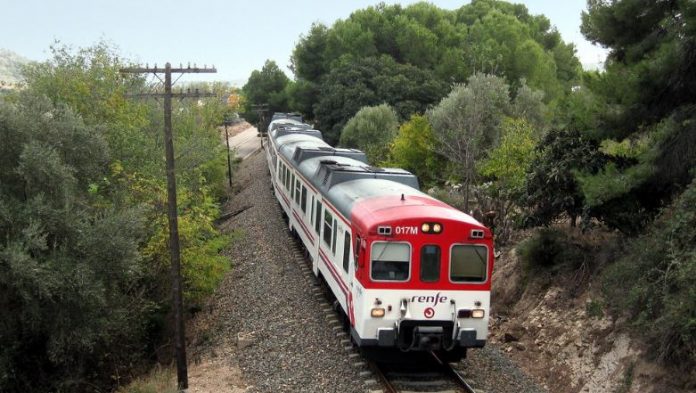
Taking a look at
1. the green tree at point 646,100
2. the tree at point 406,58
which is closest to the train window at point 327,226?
the green tree at point 646,100

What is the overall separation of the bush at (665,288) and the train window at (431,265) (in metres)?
3.19

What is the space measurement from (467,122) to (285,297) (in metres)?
11.7

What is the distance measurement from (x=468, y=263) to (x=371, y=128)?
1203 inches

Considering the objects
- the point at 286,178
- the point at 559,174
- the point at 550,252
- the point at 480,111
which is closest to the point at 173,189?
the point at 559,174

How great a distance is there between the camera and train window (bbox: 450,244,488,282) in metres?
11.2

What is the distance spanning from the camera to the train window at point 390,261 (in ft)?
36.1

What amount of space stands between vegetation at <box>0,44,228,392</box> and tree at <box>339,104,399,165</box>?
889 inches

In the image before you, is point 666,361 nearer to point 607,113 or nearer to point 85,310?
point 607,113

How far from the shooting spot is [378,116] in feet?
138

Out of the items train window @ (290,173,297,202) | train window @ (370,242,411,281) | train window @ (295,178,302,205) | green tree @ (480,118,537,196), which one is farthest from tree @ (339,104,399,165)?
train window @ (370,242,411,281)

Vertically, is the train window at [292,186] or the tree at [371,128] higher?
the tree at [371,128]

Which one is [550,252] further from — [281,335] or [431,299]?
[281,335]

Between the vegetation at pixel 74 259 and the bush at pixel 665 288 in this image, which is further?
the vegetation at pixel 74 259

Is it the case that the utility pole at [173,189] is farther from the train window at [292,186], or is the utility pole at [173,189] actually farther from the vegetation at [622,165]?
the train window at [292,186]
